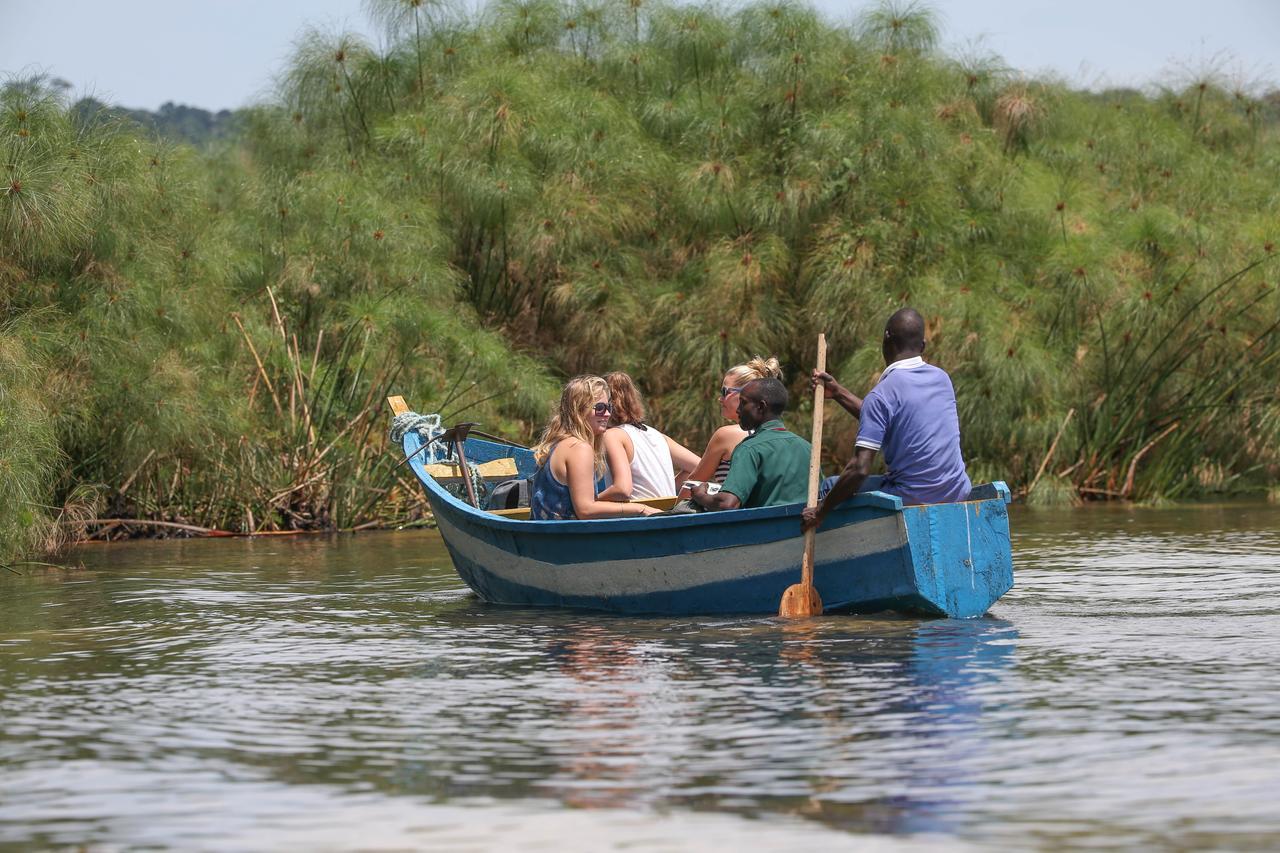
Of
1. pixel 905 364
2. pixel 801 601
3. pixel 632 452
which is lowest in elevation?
pixel 801 601

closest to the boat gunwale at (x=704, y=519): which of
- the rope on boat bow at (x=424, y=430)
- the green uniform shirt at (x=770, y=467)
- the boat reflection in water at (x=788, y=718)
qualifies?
the green uniform shirt at (x=770, y=467)

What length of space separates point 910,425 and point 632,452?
1.89m

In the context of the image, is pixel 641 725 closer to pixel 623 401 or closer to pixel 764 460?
pixel 764 460

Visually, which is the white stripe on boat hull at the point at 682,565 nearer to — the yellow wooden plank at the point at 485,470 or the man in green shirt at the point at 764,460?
the man in green shirt at the point at 764,460

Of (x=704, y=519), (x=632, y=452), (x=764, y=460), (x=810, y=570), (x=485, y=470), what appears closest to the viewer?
(x=810, y=570)

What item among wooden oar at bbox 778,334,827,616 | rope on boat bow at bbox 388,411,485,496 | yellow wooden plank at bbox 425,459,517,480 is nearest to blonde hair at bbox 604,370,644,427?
wooden oar at bbox 778,334,827,616

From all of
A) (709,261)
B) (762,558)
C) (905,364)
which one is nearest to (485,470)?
(762,558)

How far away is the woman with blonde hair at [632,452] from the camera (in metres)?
9.48

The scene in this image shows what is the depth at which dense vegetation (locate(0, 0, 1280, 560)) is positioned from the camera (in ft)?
53.0

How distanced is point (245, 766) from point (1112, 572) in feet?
22.4

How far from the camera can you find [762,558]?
868 cm

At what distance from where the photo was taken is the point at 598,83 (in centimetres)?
2145

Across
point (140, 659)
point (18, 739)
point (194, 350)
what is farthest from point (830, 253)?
point (18, 739)

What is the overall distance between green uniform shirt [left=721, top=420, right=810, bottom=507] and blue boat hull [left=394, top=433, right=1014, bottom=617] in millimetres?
292
